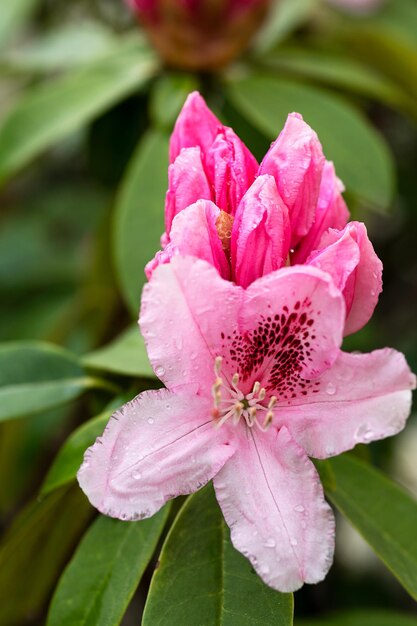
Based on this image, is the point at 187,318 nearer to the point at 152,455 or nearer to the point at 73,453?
the point at 152,455

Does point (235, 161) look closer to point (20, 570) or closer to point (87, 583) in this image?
point (87, 583)

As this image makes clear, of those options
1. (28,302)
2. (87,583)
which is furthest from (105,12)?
(87,583)

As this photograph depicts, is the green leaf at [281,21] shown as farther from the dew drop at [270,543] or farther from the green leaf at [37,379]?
the dew drop at [270,543]

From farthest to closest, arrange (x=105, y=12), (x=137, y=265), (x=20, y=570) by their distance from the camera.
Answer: (x=105, y=12)
(x=137, y=265)
(x=20, y=570)

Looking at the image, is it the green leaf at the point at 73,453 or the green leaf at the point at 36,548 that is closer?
the green leaf at the point at 73,453

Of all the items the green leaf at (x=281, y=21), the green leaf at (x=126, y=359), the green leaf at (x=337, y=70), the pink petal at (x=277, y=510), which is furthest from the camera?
the green leaf at (x=281, y=21)

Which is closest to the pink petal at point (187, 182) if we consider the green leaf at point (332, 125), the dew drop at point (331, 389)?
the dew drop at point (331, 389)

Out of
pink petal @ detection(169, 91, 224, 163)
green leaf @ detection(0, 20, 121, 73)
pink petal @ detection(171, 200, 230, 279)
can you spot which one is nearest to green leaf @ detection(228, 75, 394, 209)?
green leaf @ detection(0, 20, 121, 73)
